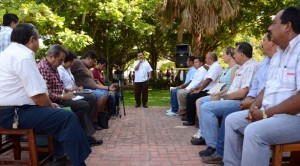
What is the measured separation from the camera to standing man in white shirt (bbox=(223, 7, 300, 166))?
2.60m

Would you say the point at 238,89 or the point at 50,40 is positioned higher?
the point at 50,40

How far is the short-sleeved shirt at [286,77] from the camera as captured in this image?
2721 mm

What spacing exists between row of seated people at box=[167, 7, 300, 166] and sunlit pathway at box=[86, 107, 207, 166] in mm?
324

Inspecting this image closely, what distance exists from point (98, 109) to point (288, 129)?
422 centimetres

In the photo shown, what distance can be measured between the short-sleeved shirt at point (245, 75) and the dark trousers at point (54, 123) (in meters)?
2.20

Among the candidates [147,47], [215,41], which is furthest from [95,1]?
[147,47]

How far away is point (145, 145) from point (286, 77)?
2.77 m

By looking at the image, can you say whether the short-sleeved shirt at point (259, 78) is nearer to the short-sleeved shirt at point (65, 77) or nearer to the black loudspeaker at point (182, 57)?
the short-sleeved shirt at point (65, 77)

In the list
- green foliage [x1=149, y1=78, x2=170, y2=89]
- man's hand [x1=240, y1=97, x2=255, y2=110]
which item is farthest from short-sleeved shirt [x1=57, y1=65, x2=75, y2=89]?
green foliage [x1=149, y1=78, x2=170, y2=89]

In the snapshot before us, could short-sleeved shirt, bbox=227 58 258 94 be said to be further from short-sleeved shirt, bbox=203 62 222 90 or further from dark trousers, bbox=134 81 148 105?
dark trousers, bbox=134 81 148 105

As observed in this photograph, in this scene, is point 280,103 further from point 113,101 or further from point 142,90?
point 142,90

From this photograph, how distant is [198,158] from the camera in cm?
429

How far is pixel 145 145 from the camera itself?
16.5 ft

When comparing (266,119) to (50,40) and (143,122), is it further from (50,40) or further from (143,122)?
(50,40)
